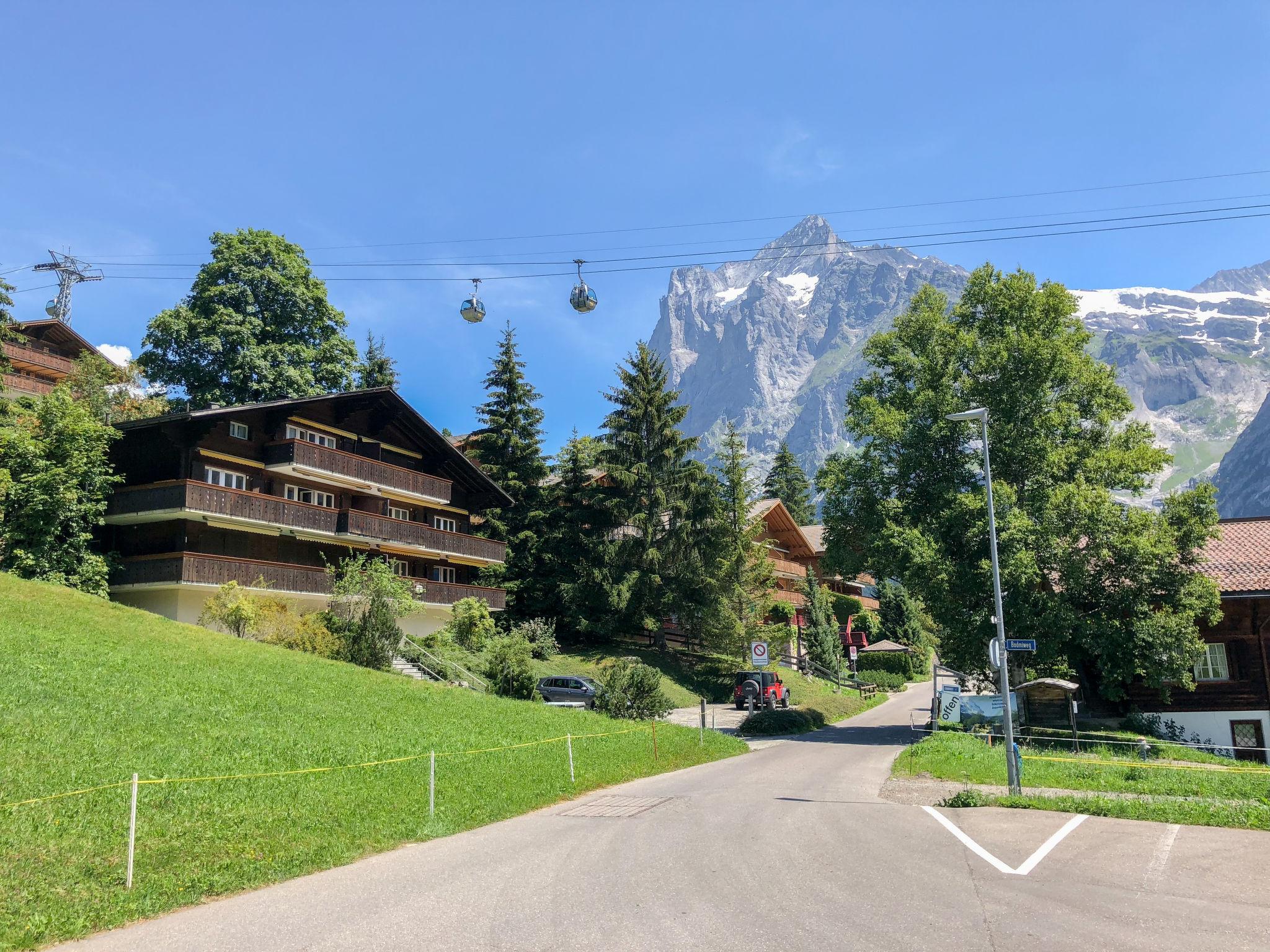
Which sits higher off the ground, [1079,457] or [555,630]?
[1079,457]

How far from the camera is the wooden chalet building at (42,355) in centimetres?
4650

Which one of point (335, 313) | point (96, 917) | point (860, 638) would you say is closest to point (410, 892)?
point (96, 917)

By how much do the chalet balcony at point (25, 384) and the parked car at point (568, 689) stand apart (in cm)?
3307

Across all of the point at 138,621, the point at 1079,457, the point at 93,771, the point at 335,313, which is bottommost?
the point at 93,771

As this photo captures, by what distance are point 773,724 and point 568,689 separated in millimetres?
7936

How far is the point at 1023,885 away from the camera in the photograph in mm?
8906

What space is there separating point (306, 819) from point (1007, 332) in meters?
31.5

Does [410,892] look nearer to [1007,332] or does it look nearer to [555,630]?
[1007,332]

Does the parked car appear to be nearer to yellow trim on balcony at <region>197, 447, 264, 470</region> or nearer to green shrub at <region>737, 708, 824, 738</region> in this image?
green shrub at <region>737, 708, 824, 738</region>

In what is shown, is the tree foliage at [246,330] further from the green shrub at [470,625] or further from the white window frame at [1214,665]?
the white window frame at [1214,665]

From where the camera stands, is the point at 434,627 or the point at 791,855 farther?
the point at 434,627

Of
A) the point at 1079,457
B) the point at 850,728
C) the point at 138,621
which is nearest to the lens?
the point at 138,621

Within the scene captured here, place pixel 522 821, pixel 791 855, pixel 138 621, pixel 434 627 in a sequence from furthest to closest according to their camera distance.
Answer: pixel 434 627, pixel 138 621, pixel 522 821, pixel 791 855

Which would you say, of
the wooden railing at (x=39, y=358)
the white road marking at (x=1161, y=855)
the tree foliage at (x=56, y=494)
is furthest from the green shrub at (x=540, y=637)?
the wooden railing at (x=39, y=358)
